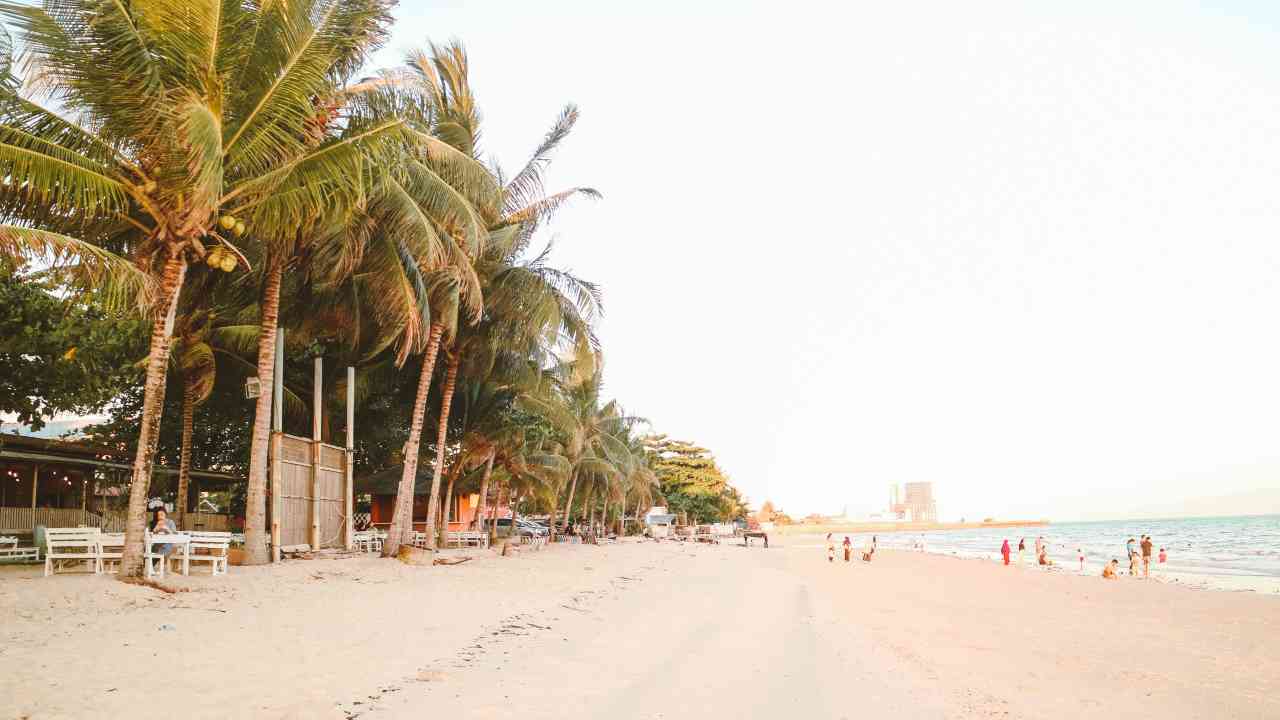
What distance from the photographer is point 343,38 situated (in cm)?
980

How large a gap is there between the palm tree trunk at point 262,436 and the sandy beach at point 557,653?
80 centimetres

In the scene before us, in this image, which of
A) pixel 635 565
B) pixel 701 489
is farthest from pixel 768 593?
pixel 701 489

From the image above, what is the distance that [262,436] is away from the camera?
11.8m

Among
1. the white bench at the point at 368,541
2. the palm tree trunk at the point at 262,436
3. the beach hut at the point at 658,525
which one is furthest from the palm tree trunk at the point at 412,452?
the beach hut at the point at 658,525

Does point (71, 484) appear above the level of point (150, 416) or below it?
below

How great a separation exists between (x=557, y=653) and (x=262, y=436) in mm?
6491

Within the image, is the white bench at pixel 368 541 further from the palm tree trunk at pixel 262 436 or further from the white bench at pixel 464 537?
the palm tree trunk at pixel 262 436

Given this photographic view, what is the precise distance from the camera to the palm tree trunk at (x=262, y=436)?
11.6 m

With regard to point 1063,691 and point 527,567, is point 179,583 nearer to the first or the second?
point 527,567

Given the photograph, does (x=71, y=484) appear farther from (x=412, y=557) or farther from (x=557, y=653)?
(x=557, y=653)

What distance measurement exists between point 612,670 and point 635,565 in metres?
15.0

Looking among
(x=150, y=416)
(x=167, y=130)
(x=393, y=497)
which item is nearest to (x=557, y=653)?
(x=150, y=416)

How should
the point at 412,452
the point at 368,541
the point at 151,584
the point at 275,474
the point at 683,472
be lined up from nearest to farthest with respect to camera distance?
the point at 151,584
the point at 275,474
the point at 412,452
the point at 368,541
the point at 683,472

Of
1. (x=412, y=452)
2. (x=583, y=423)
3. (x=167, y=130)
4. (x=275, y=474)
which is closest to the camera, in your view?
(x=167, y=130)
